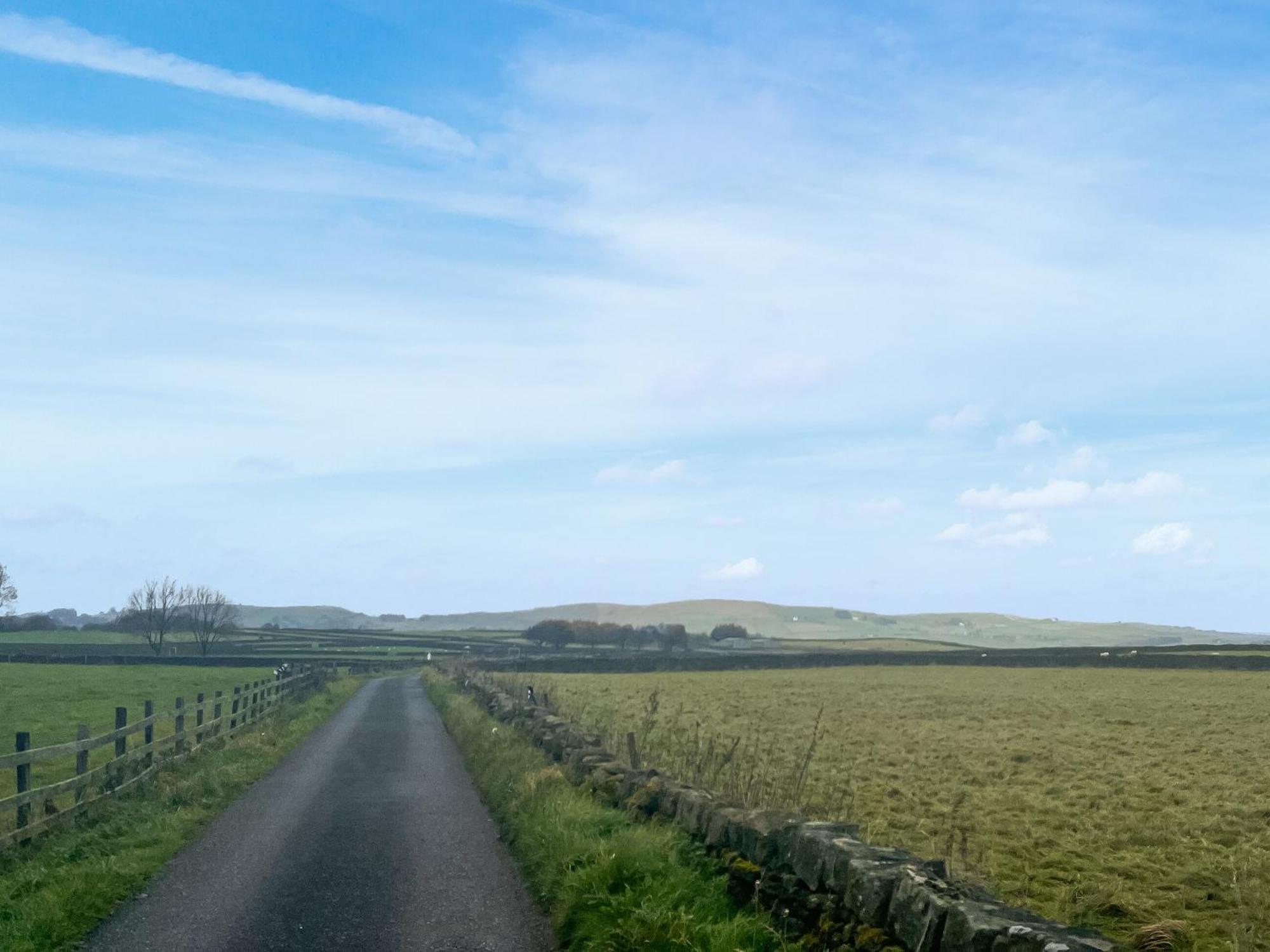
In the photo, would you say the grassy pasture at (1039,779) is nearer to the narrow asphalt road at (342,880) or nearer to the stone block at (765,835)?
the stone block at (765,835)

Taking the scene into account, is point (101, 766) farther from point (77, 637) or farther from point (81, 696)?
point (77, 637)

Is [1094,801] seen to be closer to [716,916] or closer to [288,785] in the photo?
[716,916]

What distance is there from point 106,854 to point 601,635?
118 metres

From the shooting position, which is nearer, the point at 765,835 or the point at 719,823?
the point at 765,835

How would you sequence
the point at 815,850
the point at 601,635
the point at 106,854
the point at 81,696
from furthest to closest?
the point at 601,635 → the point at 81,696 → the point at 106,854 → the point at 815,850

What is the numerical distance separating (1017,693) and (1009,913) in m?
41.3

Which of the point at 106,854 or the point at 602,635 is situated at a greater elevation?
the point at 106,854

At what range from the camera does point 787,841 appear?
9000 millimetres

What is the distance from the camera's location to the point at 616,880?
959cm

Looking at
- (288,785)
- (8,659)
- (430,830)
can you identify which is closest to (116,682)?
(8,659)

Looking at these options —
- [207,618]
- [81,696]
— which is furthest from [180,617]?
[81,696]

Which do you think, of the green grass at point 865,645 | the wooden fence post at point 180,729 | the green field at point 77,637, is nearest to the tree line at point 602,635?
the green grass at point 865,645

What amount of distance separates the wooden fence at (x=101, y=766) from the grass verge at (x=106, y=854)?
0.21 meters

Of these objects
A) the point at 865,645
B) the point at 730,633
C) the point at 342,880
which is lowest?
the point at 865,645
